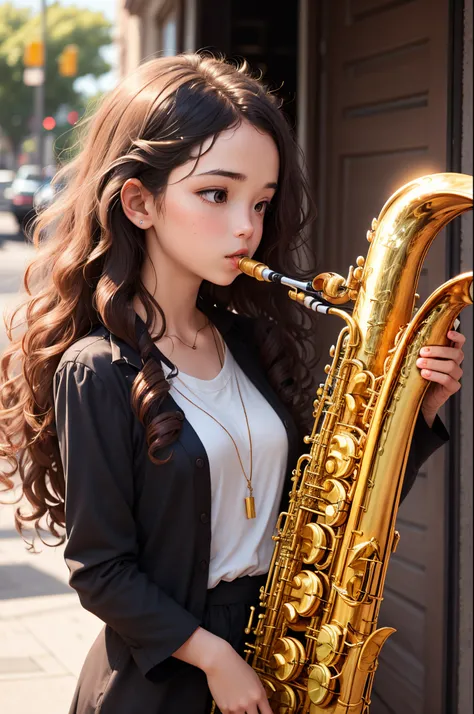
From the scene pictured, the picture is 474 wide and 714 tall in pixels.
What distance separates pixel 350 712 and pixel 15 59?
69.8m

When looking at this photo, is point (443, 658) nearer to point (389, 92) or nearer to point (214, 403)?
point (214, 403)

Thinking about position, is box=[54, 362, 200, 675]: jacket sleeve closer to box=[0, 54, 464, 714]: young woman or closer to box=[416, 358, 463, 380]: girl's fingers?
box=[0, 54, 464, 714]: young woman

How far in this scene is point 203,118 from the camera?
2.06 metres

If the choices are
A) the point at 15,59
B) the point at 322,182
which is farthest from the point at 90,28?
the point at 322,182

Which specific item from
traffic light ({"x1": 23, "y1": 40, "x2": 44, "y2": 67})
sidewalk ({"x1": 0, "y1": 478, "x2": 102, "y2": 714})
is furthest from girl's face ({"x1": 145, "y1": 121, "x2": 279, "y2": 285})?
traffic light ({"x1": 23, "y1": 40, "x2": 44, "y2": 67})

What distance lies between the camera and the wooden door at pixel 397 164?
3.40 metres

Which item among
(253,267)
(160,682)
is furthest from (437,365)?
(160,682)

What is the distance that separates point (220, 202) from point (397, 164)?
192 cm

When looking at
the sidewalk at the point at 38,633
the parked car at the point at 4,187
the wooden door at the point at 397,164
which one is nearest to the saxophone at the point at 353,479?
the wooden door at the point at 397,164

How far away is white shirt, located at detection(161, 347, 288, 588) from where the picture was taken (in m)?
2.09

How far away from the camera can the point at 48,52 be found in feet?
220

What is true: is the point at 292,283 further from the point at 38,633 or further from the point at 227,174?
the point at 38,633

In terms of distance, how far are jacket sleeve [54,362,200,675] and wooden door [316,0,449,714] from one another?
165cm

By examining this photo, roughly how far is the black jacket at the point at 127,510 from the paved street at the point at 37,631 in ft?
4.85
